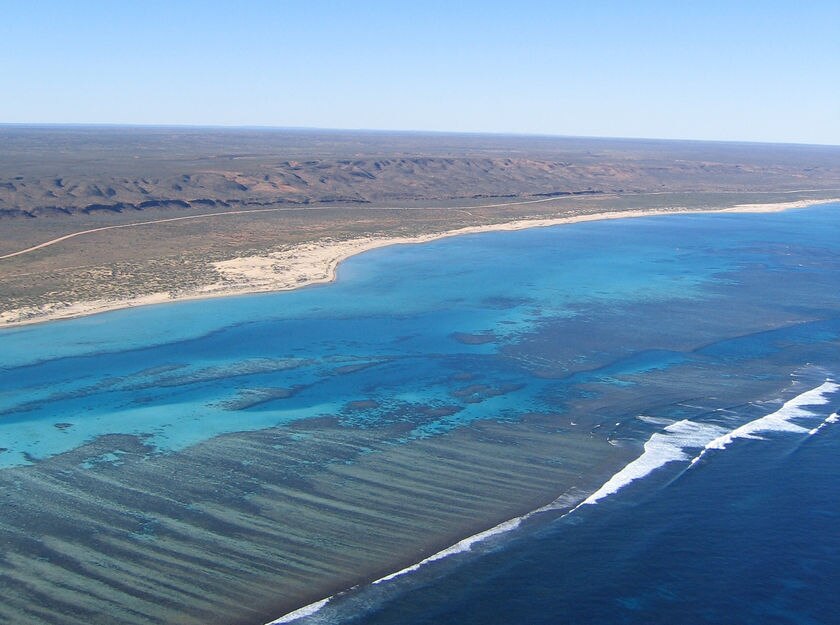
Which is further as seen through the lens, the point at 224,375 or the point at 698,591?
the point at 224,375

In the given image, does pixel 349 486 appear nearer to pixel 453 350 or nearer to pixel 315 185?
pixel 453 350

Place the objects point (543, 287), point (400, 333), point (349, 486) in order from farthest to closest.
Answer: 1. point (543, 287)
2. point (400, 333)
3. point (349, 486)

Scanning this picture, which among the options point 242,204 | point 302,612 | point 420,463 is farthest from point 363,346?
point 242,204

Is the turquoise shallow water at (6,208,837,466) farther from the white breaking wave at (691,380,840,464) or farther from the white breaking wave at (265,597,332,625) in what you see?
the white breaking wave at (265,597,332,625)

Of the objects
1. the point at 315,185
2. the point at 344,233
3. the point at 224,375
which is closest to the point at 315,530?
the point at 224,375

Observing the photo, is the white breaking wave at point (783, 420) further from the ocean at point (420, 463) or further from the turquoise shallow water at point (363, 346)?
the turquoise shallow water at point (363, 346)

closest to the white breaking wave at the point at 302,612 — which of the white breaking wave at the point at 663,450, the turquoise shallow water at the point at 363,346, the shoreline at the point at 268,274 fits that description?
the white breaking wave at the point at 663,450
